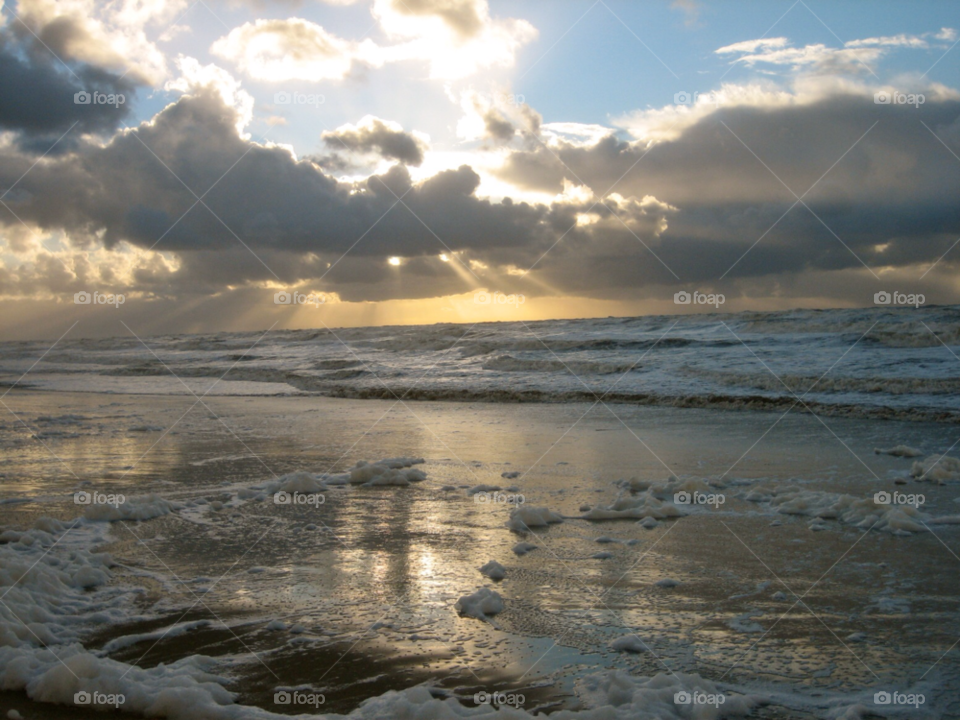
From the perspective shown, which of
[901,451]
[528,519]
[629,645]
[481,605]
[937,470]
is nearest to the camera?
[629,645]

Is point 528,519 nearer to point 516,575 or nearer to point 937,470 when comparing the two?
point 516,575

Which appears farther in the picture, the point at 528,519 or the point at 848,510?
the point at 848,510

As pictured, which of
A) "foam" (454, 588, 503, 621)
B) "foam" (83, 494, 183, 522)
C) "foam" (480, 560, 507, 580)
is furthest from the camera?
"foam" (83, 494, 183, 522)

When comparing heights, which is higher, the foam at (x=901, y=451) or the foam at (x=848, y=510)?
the foam at (x=901, y=451)

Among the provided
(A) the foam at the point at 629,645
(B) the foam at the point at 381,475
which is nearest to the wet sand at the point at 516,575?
(A) the foam at the point at 629,645

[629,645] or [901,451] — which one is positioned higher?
[901,451]

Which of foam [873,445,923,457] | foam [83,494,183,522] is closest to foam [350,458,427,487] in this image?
foam [83,494,183,522]

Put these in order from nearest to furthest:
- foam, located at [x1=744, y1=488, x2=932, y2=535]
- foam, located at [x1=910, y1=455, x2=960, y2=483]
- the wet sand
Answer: the wet sand, foam, located at [x1=744, y1=488, x2=932, y2=535], foam, located at [x1=910, y1=455, x2=960, y2=483]

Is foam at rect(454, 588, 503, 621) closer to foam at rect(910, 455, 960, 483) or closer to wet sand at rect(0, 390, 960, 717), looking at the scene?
wet sand at rect(0, 390, 960, 717)

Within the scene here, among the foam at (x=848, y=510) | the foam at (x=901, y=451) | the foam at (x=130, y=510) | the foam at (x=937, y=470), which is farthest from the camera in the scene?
the foam at (x=901, y=451)

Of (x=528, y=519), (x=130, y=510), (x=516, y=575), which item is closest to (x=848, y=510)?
(x=528, y=519)

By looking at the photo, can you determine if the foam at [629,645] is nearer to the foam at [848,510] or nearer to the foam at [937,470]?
the foam at [848,510]

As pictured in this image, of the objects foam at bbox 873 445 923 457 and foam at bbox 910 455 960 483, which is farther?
foam at bbox 873 445 923 457

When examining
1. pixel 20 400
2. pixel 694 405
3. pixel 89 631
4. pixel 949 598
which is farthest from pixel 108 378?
pixel 949 598
